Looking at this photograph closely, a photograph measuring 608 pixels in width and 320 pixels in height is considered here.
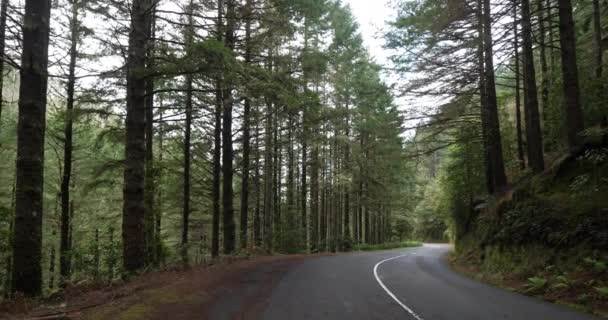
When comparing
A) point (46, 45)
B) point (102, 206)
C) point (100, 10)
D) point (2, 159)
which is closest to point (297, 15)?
point (100, 10)

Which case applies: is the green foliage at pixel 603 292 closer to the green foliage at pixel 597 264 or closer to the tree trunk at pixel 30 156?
the green foliage at pixel 597 264

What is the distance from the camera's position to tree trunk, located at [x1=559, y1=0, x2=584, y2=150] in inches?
460

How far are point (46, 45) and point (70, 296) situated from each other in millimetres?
4829

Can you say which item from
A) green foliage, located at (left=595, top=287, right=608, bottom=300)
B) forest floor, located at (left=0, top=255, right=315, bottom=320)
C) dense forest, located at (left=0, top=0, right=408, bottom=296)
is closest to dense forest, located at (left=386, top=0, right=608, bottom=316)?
green foliage, located at (left=595, top=287, right=608, bottom=300)

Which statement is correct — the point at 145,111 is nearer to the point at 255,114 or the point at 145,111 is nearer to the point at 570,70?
the point at 255,114

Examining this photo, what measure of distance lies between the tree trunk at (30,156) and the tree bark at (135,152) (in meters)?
2.18

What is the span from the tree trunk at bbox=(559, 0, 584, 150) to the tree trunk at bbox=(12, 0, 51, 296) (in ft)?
43.7

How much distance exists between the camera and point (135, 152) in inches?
378

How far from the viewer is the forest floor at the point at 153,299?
20.4 ft

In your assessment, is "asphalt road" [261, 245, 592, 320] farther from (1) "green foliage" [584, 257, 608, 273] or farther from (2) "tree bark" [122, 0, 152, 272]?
(2) "tree bark" [122, 0, 152, 272]

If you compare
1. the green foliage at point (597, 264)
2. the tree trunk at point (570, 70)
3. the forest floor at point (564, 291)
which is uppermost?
the tree trunk at point (570, 70)

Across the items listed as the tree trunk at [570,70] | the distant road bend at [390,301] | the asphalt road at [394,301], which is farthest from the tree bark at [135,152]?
the tree trunk at [570,70]

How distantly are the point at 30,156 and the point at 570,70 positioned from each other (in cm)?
1372

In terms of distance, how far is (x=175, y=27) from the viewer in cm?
1346
